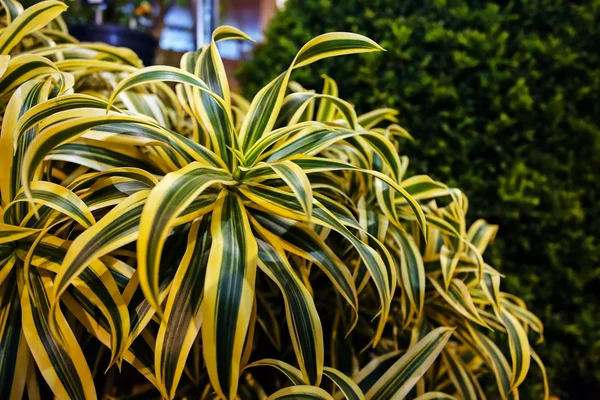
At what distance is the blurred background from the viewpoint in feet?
4.75

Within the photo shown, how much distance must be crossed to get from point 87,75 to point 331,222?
0.65 metres

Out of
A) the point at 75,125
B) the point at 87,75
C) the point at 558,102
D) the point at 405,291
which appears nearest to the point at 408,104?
the point at 558,102

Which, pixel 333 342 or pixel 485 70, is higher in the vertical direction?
pixel 485 70

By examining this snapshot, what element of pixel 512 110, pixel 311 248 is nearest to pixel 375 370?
pixel 311 248

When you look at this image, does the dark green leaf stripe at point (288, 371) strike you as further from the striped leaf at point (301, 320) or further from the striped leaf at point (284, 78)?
the striped leaf at point (284, 78)

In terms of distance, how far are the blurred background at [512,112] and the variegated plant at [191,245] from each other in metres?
0.65

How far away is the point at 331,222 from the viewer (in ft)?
2.10

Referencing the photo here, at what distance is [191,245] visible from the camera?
64 centimetres

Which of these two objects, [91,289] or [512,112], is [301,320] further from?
[512,112]

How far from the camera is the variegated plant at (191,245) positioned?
570 millimetres

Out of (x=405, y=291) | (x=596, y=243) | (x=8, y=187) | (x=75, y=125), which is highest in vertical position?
(x=75, y=125)

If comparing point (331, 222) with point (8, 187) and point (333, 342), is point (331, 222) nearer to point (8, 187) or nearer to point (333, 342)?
point (333, 342)

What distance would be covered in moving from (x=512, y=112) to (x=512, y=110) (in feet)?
0.04

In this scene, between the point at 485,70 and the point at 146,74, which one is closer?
the point at 146,74
